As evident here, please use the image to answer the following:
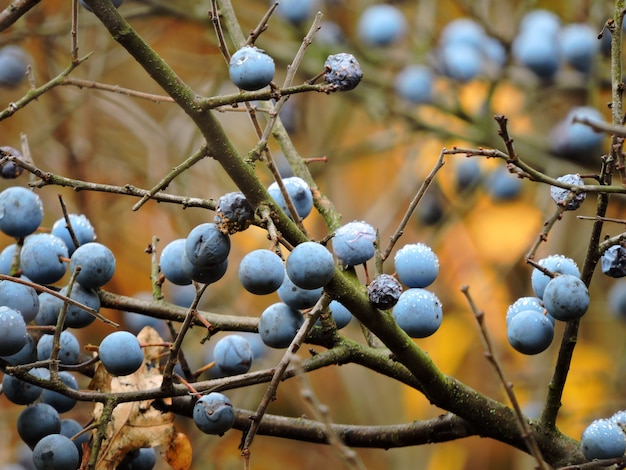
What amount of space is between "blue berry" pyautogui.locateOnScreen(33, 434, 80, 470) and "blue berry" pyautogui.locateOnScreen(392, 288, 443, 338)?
67 cm

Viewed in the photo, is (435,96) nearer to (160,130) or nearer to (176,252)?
(160,130)

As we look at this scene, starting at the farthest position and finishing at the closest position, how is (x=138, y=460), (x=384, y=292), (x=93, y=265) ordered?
(x=138, y=460), (x=93, y=265), (x=384, y=292)

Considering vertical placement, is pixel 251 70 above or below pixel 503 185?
below

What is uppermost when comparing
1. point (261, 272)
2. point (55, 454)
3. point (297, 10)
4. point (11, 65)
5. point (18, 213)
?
point (297, 10)

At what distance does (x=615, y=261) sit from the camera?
1501 millimetres

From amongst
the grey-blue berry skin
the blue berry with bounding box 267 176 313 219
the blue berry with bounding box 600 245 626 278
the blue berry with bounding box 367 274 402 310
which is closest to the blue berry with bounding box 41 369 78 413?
the blue berry with bounding box 267 176 313 219

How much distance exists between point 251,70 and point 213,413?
61cm

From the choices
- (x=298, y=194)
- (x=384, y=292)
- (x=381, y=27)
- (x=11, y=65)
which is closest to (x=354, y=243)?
(x=384, y=292)

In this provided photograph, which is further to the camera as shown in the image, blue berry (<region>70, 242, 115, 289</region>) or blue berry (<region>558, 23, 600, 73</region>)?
blue berry (<region>558, 23, 600, 73</region>)

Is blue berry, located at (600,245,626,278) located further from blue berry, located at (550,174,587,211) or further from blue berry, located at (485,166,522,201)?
blue berry, located at (485,166,522,201)

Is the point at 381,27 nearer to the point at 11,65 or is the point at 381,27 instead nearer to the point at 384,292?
the point at 11,65

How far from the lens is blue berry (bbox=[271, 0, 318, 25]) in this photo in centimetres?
372

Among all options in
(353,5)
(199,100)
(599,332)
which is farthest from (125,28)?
(599,332)

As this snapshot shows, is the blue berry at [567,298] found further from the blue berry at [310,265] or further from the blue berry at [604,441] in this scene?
the blue berry at [310,265]
